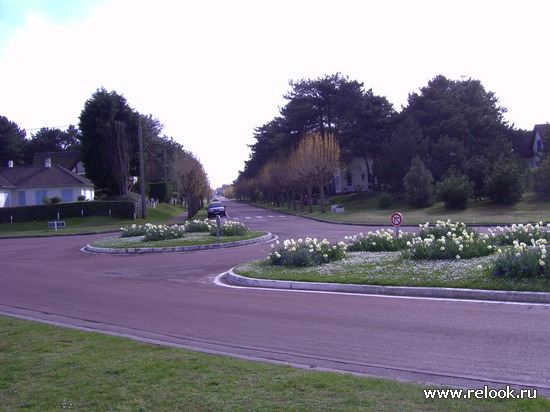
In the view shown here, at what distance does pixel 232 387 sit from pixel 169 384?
68 centimetres

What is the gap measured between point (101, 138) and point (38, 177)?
998 centimetres

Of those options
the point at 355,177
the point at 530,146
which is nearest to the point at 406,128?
the point at 530,146

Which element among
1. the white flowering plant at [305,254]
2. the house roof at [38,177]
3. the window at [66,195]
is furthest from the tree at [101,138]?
the white flowering plant at [305,254]

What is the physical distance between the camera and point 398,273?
1235 centimetres

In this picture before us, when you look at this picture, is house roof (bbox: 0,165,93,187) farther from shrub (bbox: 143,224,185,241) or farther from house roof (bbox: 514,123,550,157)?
house roof (bbox: 514,123,550,157)

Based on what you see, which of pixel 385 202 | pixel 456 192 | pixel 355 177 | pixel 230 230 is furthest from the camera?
pixel 355 177

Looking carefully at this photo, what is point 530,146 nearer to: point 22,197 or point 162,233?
point 162,233

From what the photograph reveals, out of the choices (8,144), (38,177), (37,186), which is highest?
(8,144)

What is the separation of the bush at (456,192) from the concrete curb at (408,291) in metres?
30.0

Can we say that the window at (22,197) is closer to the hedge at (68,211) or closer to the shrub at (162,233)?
the hedge at (68,211)

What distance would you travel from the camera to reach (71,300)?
1202 cm

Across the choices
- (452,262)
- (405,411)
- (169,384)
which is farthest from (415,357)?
(452,262)

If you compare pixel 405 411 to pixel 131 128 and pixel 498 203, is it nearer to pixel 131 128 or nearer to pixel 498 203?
pixel 498 203

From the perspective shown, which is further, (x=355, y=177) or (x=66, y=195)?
(x=355, y=177)
